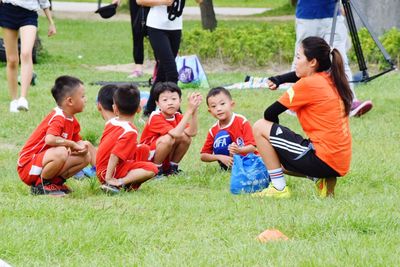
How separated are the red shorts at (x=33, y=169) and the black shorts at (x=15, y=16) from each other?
4.13m

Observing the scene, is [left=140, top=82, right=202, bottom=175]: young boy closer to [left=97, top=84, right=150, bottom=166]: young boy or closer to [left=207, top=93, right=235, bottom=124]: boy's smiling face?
[left=207, top=93, right=235, bottom=124]: boy's smiling face

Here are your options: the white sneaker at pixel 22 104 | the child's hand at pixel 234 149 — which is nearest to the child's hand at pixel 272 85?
the child's hand at pixel 234 149

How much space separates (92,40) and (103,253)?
18.3 meters

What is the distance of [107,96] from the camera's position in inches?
286

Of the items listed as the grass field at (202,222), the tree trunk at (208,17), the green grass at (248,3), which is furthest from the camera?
the green grass at (248,3)

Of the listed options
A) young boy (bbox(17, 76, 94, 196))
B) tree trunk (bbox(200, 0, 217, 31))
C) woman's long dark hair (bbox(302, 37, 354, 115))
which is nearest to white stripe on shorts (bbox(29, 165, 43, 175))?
young boy (bbox(17, 76, 94, 196))

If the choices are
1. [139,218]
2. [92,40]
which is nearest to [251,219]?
[139,218]

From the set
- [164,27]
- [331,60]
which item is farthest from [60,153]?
[164,27]

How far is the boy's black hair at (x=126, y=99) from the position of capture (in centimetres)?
688

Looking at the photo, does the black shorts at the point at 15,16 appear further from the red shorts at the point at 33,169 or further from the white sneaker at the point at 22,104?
the red shorts at the point at 33,169

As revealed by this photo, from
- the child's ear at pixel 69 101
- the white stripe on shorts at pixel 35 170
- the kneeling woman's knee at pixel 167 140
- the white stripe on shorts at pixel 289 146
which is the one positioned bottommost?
the kneeling woman's knee at pixel 167 140

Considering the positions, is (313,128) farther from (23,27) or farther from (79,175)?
(23,27)

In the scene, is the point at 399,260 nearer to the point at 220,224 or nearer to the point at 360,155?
the point at 220,224

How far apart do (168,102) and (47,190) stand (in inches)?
58.4
